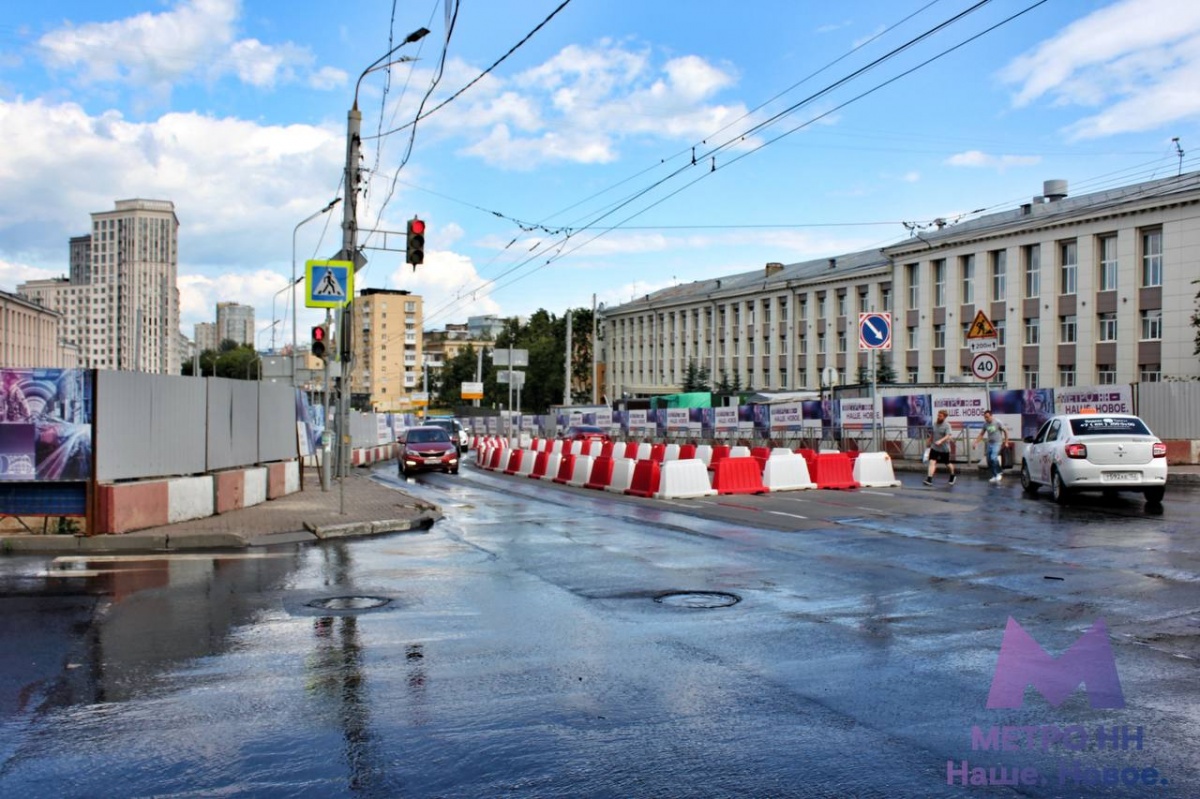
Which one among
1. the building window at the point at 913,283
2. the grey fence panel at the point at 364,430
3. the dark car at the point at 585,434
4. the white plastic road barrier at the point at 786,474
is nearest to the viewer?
the white plastic road barrier at the point at 786,474

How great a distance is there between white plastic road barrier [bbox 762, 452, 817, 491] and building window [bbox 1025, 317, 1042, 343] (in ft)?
124

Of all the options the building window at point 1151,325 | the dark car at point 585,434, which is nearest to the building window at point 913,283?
the building window at point 1151,325

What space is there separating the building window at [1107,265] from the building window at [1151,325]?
212cm

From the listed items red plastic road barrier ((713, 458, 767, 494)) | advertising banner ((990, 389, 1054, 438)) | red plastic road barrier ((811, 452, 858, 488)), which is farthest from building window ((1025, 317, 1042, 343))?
red plastic road barrier ((713, 458, 767, 494))

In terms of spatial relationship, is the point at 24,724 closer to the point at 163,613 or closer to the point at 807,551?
the point at 163,613

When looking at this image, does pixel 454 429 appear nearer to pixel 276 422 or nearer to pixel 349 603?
pixel 276 422

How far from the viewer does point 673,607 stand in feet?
28.7

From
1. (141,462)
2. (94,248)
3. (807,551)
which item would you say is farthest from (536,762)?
(94,248)

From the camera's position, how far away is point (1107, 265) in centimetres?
5066

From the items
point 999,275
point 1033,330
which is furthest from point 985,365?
point 999,275

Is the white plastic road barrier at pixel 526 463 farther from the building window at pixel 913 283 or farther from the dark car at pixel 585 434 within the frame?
the building window at pixel 913 283

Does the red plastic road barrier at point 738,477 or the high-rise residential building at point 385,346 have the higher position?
the high-rise residential building at point 385,346

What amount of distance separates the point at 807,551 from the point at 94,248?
409ft

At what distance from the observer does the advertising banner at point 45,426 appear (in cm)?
1342
